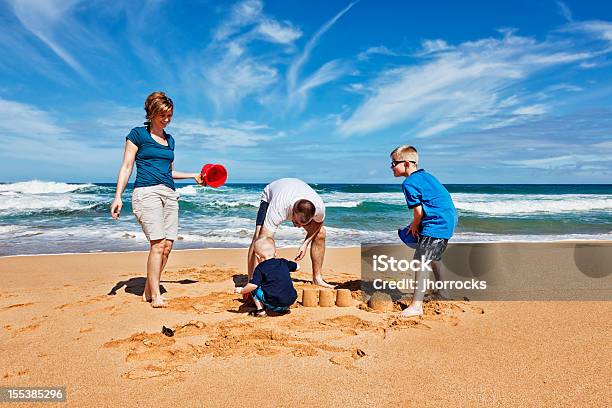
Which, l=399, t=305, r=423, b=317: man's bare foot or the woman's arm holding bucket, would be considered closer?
l=399, t=305, r=423, b=317: man's bare foot

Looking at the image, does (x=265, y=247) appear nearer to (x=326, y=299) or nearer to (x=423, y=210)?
(x=326, y=299)

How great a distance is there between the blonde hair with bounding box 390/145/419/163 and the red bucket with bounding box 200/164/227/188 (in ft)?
6.27

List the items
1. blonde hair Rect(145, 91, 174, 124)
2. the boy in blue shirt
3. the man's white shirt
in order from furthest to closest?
blonde hair Rect(145, 91, 174, 124)
the man's white shirt
the boy in blue shirt

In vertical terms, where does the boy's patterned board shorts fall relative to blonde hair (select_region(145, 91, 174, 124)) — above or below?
below

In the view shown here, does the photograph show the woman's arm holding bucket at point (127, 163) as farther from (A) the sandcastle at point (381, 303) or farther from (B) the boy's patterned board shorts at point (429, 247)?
(B) the boy's patterned board shorts at point (429, 247)

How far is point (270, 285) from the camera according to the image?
4.09 m

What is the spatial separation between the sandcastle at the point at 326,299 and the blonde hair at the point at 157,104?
2333 mm

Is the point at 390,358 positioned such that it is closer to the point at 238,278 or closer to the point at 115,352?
the point at 115,352

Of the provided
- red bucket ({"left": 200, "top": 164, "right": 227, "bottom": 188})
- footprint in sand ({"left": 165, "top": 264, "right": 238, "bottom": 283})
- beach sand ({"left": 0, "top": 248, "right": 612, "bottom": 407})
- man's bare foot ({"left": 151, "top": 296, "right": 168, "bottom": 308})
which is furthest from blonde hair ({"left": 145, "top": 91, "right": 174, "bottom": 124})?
footprint in sand ({"left": 165, "top": 264, "right": 238, "bottom": 283})

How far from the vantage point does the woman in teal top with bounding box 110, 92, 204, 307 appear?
432 cm

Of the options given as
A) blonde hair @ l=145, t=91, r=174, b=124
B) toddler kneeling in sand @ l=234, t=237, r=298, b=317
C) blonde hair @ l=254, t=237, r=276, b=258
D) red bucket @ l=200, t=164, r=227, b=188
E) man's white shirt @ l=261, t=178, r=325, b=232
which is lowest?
toddler kneeling in sand @ l=234, t=237, r=298, b=317

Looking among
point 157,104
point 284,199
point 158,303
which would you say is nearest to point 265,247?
point 284,199

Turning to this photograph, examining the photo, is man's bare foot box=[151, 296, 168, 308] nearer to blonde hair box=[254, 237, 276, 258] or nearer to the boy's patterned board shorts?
blonde hair box=[254, 237, 276, 258]

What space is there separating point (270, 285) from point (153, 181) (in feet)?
5.15
